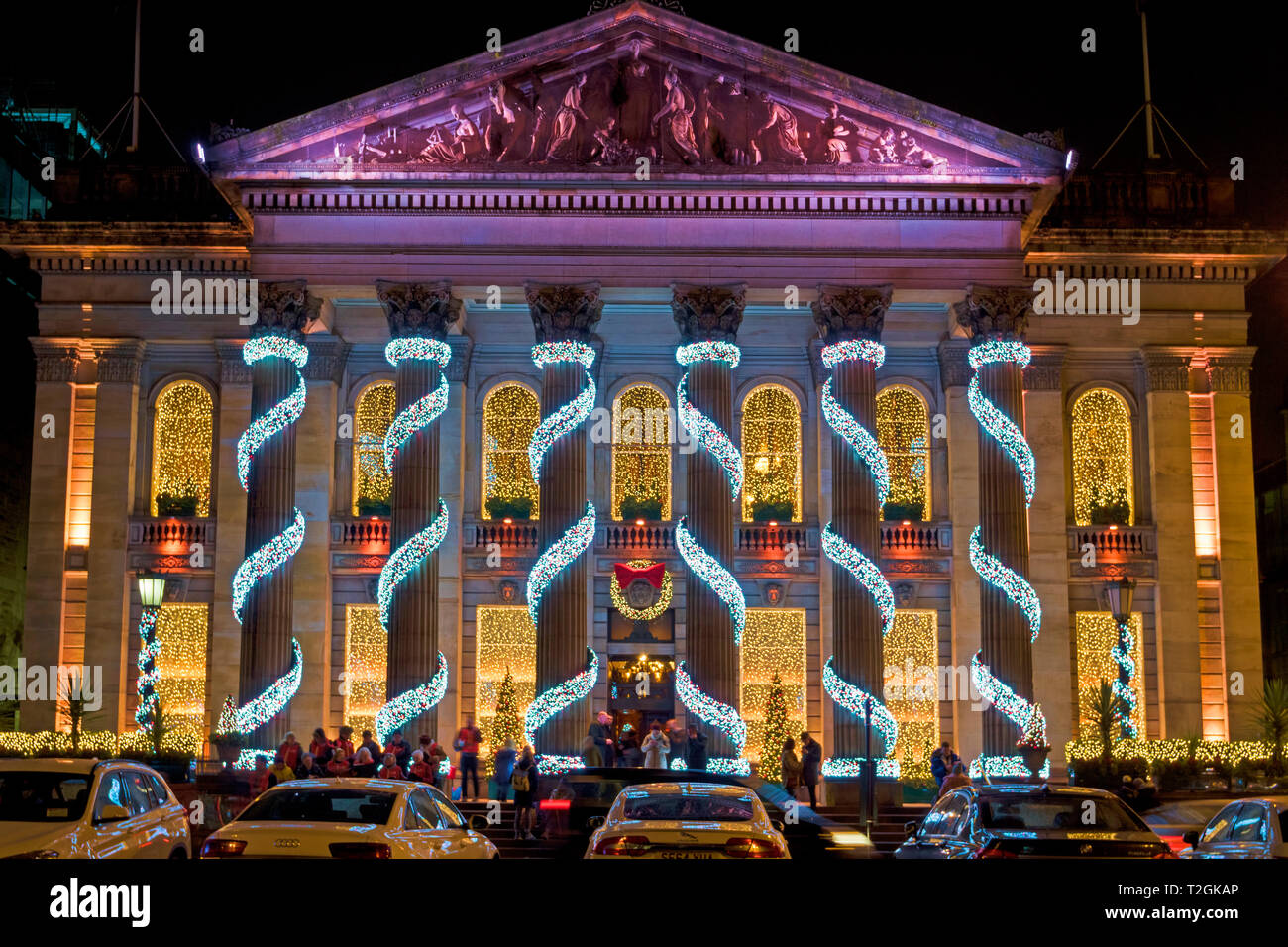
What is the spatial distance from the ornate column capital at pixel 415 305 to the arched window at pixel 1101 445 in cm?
1792

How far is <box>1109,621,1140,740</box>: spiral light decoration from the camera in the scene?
41.0 metres

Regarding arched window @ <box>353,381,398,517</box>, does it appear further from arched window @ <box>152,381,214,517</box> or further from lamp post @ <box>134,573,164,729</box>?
lamp post @ <box>134,573,164,729</box>

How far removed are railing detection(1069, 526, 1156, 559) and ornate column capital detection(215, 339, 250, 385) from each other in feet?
76.4

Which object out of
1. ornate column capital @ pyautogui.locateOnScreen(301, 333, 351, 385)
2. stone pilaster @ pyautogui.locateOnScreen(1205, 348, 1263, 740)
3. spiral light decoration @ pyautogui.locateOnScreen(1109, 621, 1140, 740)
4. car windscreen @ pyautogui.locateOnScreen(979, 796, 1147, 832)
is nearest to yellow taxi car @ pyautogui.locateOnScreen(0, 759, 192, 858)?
car windscreen @ pyautogui.locateOnScreen(979, 796, 1147, 832)

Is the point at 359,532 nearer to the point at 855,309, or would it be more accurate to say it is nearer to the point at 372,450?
the point at 372,450

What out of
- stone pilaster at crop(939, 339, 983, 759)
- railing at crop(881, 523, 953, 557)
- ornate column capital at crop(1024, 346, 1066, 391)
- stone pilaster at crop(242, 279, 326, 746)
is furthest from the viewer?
railing at crop(881, 523, 953, 557)

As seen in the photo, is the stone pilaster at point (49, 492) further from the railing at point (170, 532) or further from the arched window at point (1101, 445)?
the arched window at point (1101, 445)

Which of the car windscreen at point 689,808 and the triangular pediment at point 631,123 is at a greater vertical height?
the triangular pediment at point 631,123

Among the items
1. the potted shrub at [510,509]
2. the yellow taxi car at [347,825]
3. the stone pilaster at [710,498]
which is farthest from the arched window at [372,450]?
the yellow taxi car at [347,825]

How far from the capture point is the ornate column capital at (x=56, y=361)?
145 ft

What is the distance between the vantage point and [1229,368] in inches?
1746

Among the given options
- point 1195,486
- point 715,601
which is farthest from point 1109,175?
point 715,601

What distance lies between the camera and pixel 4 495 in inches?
2189
